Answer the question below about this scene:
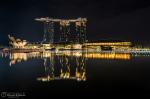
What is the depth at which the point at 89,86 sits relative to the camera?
36.9ft

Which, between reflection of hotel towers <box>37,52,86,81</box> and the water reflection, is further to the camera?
the water reflection

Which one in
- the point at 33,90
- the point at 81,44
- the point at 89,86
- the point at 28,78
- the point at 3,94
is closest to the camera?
the point at 3,94

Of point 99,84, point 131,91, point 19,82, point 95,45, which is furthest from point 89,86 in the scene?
point 95,45

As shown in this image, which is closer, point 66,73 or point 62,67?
point 66,73

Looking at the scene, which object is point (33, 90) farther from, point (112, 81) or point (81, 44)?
point (81, 44)

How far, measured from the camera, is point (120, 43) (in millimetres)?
65312

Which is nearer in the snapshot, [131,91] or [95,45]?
[131,91]

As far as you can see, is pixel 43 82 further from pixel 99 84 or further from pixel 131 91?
pixel 131 91

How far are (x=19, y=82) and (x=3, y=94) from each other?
127 inches

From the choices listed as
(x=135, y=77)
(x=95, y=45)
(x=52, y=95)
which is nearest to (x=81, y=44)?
(x=95, y=45)

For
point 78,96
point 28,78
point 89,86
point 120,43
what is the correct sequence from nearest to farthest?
point 78,96 < point 89,86 < point 28,78 < point 120,43

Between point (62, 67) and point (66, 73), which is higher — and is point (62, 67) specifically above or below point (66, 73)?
above

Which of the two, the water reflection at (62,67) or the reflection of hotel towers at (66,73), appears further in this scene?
the water reflection at (62,67)

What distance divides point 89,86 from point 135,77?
3.23 metres
